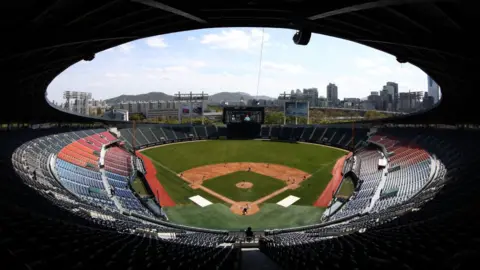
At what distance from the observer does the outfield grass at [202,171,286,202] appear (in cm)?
3584

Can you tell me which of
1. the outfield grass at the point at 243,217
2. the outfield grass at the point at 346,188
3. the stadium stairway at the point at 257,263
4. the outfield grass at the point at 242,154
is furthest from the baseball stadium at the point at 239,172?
the outfield grass at the point at 242,154

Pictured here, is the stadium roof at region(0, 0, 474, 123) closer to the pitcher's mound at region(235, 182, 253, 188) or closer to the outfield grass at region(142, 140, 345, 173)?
the pitcher's mound at region(235, 182, 253, 188)

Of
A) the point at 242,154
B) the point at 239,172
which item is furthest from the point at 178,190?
the point at 242,154

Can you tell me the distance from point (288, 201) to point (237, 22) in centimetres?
2102

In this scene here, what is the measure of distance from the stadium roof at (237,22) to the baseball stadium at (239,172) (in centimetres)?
10

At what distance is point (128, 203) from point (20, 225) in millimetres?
21523

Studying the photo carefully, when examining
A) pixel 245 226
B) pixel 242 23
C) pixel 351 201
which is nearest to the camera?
pixel 242 23

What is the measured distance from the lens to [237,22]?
20422 millimetres

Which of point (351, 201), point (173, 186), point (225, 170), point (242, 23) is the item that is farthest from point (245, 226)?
point (225, 170)

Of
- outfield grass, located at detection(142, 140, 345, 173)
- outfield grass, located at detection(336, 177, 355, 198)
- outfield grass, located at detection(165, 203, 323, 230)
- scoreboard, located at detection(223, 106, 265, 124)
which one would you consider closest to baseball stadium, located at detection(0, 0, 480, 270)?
outfield grass, located at detection(165, 203, 323, 230)

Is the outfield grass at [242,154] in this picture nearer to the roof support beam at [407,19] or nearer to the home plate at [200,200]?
the home plate at [200,200]

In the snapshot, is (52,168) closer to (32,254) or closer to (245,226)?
(245,226)

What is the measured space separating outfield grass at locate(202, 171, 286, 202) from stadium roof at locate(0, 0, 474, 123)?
20823mm

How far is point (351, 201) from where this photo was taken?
30047 millimetres
